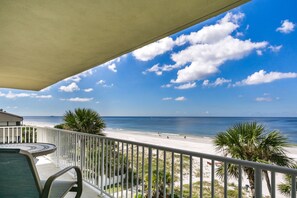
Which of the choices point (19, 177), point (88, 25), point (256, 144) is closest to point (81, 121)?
point (256, 144)

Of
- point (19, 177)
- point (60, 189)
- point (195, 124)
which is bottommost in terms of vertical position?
point (195, 124)

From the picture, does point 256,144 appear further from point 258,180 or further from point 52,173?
point 52,173

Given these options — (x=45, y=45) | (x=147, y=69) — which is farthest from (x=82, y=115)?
(x=147, y=69)

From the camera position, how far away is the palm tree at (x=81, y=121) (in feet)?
35.7

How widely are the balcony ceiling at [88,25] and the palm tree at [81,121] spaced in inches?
279

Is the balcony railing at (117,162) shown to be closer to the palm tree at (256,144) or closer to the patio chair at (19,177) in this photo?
the patio chair at (19,177)

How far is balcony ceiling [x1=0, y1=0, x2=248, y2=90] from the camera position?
2.11m

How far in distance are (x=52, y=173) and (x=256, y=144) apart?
4893 mm

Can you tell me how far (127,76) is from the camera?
162ft

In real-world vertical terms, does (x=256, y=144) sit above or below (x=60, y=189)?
below

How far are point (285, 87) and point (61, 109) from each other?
44199 mm

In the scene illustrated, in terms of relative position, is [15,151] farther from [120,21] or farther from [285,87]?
[285,87]

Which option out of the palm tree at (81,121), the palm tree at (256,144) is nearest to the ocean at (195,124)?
the palm tree at (81,121)

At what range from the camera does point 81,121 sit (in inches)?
429
